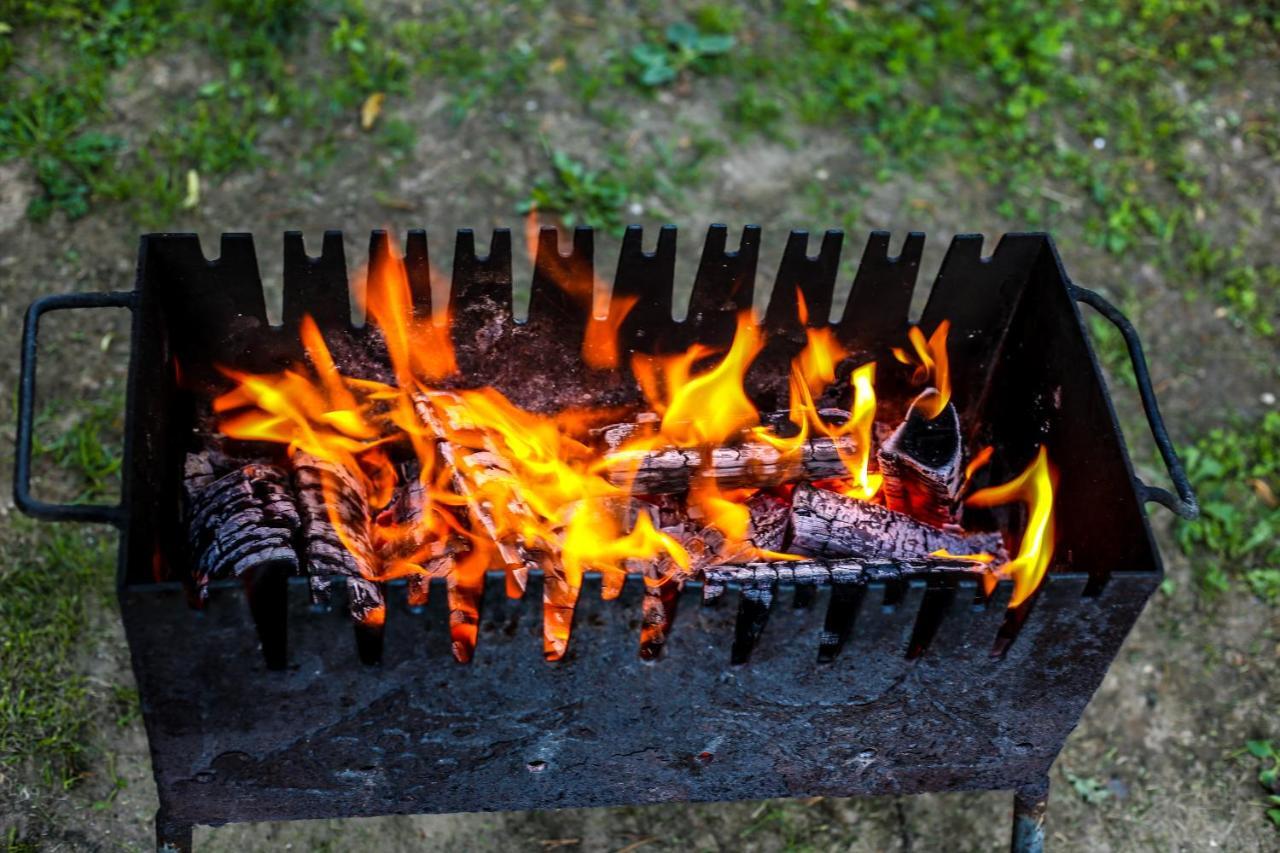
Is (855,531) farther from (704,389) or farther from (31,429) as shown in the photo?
(31,429)

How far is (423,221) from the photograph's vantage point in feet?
15.5

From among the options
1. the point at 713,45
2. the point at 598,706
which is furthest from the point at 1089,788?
the point at 713,45

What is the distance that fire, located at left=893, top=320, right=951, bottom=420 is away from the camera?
3.09 meters

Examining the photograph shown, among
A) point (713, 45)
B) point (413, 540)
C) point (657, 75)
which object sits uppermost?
point (713, 45)

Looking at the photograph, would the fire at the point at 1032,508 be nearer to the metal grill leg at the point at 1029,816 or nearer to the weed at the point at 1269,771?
the metal grill leg at the point at 1029,816

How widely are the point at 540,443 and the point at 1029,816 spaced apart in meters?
1.51

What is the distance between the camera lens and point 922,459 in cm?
305

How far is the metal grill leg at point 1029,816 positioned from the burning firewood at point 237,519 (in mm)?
1785

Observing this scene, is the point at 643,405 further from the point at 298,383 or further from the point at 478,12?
the point at 478,12

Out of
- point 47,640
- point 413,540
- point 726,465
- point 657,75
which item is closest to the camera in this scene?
point 413,540

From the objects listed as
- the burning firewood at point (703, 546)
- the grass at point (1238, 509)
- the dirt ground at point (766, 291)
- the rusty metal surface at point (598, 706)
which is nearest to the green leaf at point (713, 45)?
the dirt ground at point (766, 291)

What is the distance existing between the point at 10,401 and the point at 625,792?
2.54 meters

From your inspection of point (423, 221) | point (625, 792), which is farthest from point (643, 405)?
point (423, 221)

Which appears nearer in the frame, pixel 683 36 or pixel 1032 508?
pixel 1032 508
